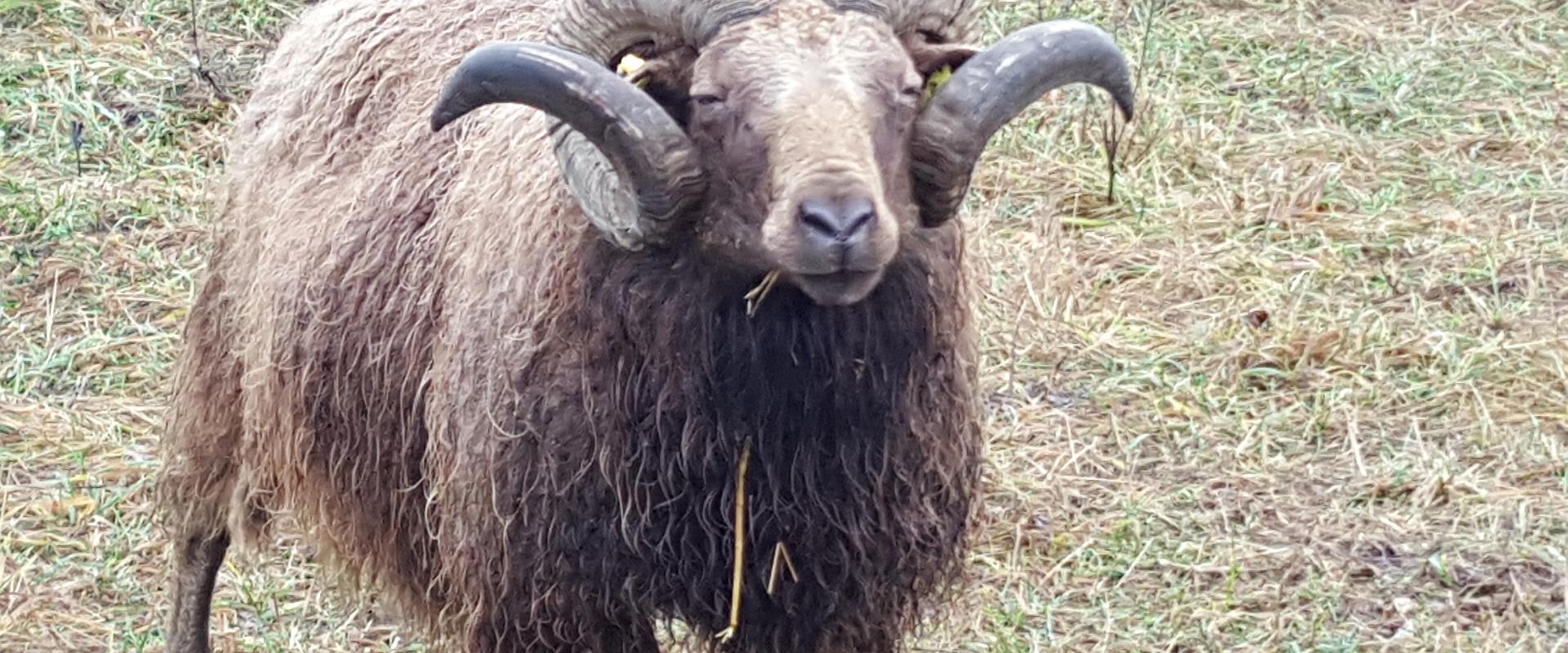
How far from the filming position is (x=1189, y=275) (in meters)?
7.47

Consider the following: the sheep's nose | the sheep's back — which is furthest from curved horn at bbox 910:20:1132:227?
the sheep's back

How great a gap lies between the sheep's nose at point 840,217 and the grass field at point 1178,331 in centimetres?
234

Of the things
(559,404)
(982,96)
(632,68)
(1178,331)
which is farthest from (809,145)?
(1178,331)

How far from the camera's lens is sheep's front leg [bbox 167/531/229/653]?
5.32 m

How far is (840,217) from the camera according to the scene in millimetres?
3096

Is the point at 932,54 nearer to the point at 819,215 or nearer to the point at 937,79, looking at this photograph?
the point at 937,79

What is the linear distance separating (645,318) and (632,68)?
450mm

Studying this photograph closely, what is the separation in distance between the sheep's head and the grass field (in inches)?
82.9

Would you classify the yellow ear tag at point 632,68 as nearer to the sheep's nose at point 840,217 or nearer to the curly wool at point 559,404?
the curly wool at point 559,404

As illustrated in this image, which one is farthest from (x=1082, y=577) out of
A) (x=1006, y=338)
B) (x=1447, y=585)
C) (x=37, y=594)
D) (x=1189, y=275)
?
(x=37, y=594)

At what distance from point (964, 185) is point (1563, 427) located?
3631 mm

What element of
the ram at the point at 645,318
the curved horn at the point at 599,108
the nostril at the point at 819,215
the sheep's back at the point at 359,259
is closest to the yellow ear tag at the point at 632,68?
the ram at the point at 645,318

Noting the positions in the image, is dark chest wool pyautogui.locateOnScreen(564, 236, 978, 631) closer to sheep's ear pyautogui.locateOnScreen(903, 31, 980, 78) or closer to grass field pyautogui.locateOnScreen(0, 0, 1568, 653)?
sheep's ear pyautogui.locateOnScreen(903, 31, 980, 78)

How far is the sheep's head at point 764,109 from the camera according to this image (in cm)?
324
